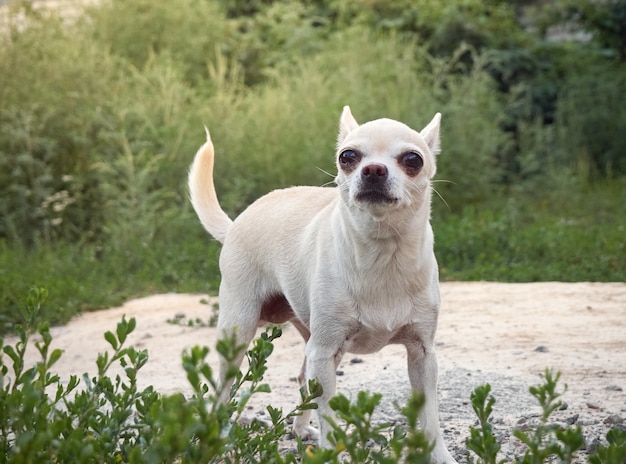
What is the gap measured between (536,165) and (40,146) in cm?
581

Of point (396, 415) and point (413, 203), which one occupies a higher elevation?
point (413, 203)

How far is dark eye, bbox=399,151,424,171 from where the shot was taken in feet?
11.3

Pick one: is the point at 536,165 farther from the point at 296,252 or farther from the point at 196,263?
the point at 296,252

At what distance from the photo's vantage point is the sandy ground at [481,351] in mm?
4457

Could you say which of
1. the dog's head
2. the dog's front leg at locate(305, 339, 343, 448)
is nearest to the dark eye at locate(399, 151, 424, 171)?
the dog's head

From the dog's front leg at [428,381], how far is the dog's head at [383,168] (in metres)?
0.58

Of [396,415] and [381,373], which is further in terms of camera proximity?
[381,373]

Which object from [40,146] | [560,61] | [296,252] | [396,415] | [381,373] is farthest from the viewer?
[560,61]

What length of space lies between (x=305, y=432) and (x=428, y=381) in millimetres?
899

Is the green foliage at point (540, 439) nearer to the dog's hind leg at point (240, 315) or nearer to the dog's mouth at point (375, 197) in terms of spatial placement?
the dog's mouth at point (375, 197)

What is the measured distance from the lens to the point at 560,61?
14156mm

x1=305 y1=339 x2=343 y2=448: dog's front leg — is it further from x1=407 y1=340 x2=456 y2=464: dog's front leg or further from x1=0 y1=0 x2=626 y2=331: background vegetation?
x1=0 y1=0 x2=626 y2=331: background vegetation

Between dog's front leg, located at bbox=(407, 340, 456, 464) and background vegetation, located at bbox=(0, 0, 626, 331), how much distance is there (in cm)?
418

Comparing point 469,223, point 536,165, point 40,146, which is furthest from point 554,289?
point 40,146
